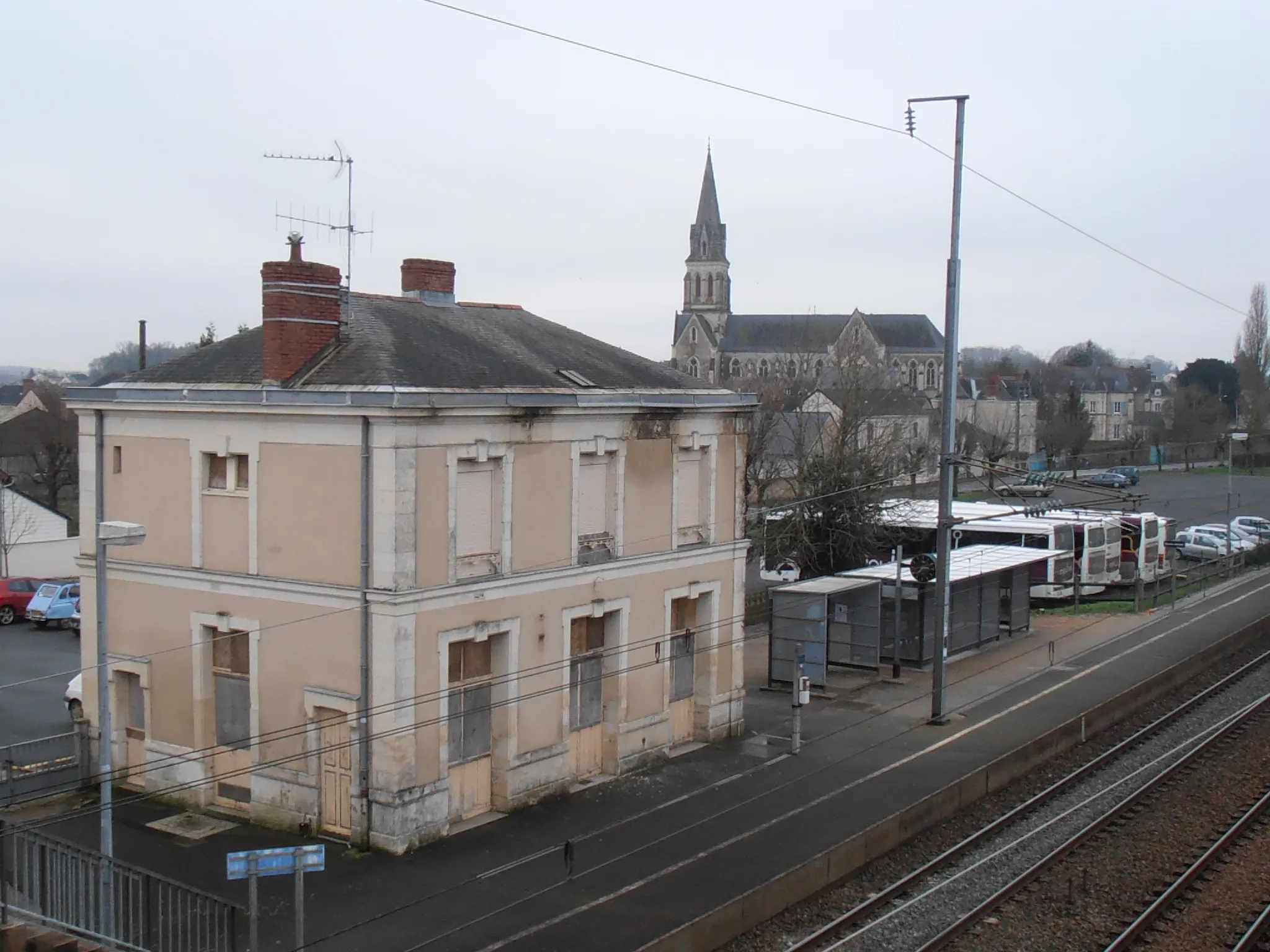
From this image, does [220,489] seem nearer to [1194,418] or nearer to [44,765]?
[44,765]

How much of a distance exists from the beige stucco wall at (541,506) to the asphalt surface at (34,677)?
298 inches

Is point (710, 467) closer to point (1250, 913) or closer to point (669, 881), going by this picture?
point (669, 881)

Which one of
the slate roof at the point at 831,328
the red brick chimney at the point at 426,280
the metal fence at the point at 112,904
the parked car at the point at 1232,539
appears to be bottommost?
the metal fence at the point at 112,904

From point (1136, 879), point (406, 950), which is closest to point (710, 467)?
point (1136, 879)

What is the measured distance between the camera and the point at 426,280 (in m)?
23.0

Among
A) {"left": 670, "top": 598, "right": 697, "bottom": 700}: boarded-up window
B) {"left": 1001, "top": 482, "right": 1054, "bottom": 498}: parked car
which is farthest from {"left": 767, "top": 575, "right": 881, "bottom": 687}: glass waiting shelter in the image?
{"left": 1001, "top": 482, "right": 1054, "bottom": 498}: parked car

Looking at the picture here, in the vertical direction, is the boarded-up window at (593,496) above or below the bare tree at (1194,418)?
below

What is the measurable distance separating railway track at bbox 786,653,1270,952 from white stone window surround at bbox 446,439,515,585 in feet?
23.1

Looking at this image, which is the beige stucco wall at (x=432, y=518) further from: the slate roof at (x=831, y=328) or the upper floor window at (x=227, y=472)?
the slate roof at (x=831, y=328)

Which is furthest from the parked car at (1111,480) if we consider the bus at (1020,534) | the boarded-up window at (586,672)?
the boarded-up window at (586,672)

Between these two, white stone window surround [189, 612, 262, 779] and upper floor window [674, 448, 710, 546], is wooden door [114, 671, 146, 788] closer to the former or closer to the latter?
white stone window surround [189, 612, 262, 779]

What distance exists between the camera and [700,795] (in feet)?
64.9

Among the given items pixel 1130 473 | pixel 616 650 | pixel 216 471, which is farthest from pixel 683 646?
pixel 1130 473

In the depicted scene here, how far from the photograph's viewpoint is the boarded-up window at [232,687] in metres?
18.6
